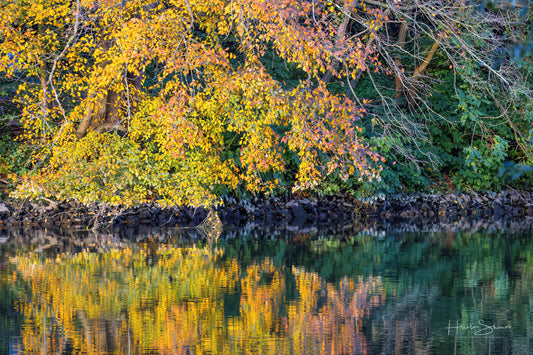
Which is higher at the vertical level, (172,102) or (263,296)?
(172,102)

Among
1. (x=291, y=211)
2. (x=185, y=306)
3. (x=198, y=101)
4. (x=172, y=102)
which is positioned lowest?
(x=185, y=306)

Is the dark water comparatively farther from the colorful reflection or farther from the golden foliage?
the golden foliage

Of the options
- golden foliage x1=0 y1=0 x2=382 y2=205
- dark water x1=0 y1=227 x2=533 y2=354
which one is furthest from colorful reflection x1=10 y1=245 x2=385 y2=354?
golden foliage x1=0 y1=0 x2=382 y2=205

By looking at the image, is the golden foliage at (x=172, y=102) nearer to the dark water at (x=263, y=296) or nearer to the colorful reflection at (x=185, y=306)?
the dark water at (x=263, y=296)

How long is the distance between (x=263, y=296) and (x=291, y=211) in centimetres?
1151

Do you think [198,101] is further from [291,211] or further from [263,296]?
[263,296]

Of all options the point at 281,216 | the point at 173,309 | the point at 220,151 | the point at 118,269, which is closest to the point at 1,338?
the point at 173,309

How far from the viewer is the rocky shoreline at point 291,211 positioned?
1836 cm

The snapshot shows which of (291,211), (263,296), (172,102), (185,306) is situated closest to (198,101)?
(172,102)

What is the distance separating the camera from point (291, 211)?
21312 mm

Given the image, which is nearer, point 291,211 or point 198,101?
point 198,101

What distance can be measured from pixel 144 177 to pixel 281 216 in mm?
5159

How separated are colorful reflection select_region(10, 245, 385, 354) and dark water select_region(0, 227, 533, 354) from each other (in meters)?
0.02

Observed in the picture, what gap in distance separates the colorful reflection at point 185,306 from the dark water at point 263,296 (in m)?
0.02
